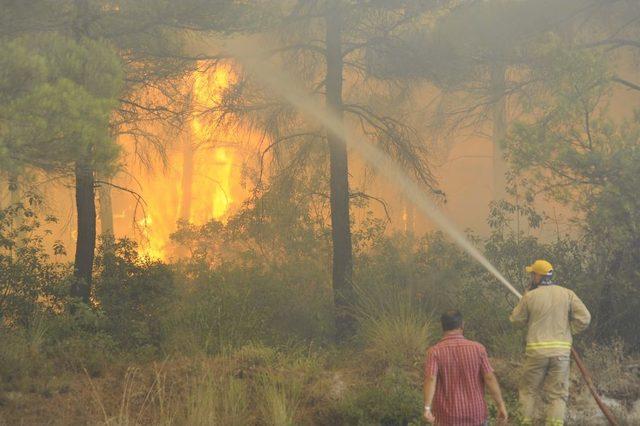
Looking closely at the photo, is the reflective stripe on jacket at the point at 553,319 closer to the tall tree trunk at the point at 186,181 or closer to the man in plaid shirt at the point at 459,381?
the man in plaid shirt at the point at 459,381

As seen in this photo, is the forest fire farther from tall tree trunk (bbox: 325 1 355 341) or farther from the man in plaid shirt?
the man in plaid shirt

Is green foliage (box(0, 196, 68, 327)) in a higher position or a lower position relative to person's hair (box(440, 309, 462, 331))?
higher

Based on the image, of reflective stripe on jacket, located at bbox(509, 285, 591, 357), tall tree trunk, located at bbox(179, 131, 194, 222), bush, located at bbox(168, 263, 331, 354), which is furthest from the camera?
tall tree trunk, located at bbox(179, 131, 194, 222)

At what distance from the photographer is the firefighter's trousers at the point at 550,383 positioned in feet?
23.7

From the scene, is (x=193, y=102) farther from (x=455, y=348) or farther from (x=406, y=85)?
(x=455, y=348)

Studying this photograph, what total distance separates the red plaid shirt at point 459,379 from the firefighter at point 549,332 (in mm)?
2152

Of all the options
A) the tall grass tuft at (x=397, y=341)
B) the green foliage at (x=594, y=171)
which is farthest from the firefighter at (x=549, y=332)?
the green foliage at (x=594, y=171)

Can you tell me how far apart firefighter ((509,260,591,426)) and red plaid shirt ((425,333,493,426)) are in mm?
2152

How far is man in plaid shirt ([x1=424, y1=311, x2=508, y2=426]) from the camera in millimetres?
5168

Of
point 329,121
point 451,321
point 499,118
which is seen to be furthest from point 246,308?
point 499,118

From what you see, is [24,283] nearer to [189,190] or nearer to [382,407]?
[382,407]

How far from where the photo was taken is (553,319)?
7156 millimetres

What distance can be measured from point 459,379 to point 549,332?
2303 mm

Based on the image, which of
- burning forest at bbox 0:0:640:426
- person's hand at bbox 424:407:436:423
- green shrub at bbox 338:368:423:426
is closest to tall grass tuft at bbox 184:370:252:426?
burning forest at bbox 0:0:640:426
